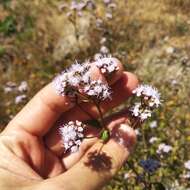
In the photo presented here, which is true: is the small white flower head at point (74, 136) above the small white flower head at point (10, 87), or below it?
above

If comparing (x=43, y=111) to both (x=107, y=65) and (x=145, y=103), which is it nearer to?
(x=107, y=65)

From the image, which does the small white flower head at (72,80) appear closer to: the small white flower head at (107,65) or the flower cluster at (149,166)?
the small white flower head at (107,65)

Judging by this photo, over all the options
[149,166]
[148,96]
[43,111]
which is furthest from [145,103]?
[149,166]

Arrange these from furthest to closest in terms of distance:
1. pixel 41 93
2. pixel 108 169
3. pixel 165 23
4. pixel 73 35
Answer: pixel 73 35 → pixel 165 23 → pixel 41 93 → pixel 108 169

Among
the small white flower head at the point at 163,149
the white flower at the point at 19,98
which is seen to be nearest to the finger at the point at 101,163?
the small white flower head at the point at 163,149

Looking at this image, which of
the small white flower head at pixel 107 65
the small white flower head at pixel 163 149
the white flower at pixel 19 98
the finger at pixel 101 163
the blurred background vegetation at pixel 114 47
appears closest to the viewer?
the finger at pixel 101 163

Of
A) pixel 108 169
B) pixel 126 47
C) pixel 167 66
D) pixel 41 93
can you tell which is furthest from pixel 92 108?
pixel 126 47

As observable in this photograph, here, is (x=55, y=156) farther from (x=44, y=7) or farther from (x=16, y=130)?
(x=44, y=7)
